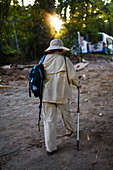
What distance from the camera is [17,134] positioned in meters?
4.14

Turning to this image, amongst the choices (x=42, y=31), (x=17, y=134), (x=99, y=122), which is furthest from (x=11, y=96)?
(x=42, y=31)

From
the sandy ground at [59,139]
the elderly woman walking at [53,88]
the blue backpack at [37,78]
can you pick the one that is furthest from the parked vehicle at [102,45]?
the blue backpack at [37,78]

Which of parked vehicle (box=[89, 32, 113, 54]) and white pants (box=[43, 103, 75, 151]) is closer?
white pants (box=[43, 103, 75, 151])

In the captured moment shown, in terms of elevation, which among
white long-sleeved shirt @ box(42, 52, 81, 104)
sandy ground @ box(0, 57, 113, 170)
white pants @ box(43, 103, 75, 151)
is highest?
white long-sleeved shirt @ box(42, 52, 81, 104)

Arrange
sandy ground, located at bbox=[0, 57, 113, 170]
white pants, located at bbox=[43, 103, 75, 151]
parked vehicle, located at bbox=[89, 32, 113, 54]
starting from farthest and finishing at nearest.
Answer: parked vehicle, located at bbox=[89, 32, 113, 54], white pants, located at bbox=[43, 103, 75, 151], sandy ground, located at bbox=[0, 57, 113, 170]

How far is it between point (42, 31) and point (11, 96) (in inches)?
351

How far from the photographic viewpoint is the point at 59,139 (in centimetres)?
381

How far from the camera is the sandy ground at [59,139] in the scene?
293 cm

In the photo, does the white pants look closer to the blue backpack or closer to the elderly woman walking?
the elderly woman walking

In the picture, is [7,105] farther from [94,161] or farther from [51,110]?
[94,161]

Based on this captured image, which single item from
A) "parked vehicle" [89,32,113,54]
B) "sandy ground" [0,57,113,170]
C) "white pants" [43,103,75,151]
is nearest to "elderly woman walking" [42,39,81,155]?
"white pants" [43,103,75,151]

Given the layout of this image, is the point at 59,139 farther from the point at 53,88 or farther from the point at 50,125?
the point at 53,88

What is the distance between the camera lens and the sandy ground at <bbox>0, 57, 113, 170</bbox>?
2.93 metres

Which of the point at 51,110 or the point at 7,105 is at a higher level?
the point at 51,110
